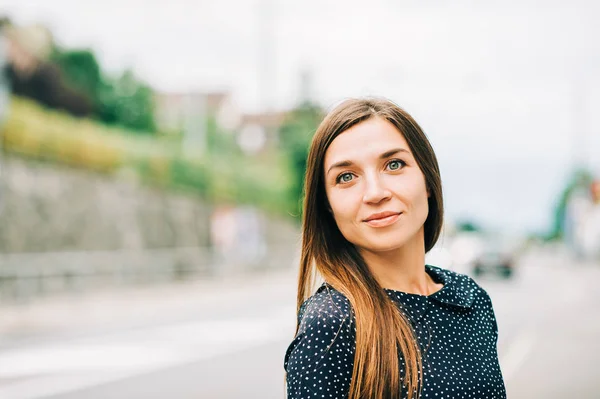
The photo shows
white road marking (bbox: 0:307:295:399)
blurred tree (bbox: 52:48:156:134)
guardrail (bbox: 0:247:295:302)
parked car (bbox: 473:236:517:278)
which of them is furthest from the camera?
blurred tree (bbox: 52:48:156:134)

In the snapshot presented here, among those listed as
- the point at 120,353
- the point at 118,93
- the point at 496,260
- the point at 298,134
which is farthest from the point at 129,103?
the point at 120,353

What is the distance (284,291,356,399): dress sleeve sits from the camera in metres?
1.74

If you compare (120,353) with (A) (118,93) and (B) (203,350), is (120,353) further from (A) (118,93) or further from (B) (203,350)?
(A) (118,93)

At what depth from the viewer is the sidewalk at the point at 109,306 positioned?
15.9 metres

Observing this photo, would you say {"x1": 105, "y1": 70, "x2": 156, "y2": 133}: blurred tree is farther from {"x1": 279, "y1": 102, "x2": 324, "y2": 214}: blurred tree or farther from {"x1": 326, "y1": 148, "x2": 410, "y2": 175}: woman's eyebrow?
{"x1": 326, "y1": 148, "x2": 410, "y2": 175}: woman's eyebrow

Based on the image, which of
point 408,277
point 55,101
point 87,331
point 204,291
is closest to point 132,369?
point 87,331

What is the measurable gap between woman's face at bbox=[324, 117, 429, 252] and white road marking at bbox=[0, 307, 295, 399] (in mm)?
7981

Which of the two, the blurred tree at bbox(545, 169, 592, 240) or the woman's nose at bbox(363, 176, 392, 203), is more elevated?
the woman's nose at bbox(363, 176, 392, 203)

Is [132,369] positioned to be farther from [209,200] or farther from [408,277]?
[209,200]

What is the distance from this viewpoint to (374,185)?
1.93 meters

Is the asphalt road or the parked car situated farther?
the parked car

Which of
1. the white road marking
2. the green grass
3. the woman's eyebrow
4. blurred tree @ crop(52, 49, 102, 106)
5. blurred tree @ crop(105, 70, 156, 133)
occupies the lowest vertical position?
the white road marking

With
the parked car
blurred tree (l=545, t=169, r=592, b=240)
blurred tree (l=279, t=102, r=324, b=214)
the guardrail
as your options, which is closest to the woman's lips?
the guardrail

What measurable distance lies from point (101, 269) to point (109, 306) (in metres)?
3.31
